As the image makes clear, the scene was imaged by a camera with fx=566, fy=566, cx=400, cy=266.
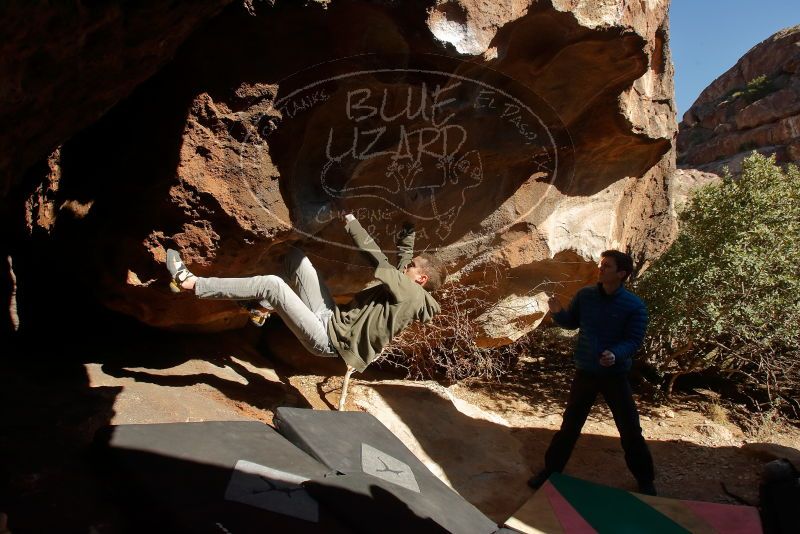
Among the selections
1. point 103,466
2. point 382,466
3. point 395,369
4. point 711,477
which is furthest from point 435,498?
point 395,369

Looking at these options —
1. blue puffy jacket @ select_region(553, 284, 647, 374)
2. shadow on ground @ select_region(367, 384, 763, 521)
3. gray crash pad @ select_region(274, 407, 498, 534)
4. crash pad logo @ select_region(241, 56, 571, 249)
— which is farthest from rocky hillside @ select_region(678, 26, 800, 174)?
gray crash pad @ select_region(274, 407, 498, 534)

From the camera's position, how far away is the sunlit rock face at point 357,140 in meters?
3.54

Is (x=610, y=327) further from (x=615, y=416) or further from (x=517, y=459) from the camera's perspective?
(x=517, y=459)

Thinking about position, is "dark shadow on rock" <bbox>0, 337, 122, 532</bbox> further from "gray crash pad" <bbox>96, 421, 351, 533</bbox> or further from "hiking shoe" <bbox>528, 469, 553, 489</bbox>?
"hiking shoe" <bbox>528, 469, 553, 489</bbox>

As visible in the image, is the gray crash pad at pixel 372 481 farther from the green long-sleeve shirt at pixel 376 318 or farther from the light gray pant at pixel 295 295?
the light gray pant at pixel 295 295

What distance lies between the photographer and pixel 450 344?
6523 millimetres

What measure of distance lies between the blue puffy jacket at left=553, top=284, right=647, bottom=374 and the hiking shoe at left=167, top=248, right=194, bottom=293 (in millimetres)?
2735

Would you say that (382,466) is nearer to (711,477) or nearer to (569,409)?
(569,409)

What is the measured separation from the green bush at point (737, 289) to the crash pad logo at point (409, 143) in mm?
2000

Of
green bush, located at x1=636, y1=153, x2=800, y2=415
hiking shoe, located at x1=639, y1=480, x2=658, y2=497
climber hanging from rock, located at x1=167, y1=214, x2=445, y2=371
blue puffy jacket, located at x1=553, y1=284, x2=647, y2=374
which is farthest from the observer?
green bush, located at x1=636, y1=153, x2=800, y2=415

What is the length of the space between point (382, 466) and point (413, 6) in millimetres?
2655

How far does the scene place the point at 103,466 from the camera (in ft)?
6.81

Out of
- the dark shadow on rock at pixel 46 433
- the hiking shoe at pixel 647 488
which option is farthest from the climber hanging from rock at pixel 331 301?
the hiking shoe at pixel 647 488

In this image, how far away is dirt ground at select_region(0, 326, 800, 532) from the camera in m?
3.33
